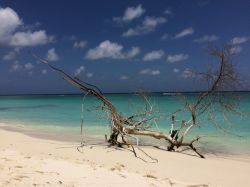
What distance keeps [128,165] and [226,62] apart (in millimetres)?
3750

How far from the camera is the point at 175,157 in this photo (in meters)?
6.87

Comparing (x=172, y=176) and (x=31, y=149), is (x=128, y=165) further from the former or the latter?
(x=31, y=149)

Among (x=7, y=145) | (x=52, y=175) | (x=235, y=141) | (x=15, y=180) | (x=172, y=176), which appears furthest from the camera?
(x=235, y=141)

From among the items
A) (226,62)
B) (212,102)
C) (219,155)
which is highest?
(226,62)

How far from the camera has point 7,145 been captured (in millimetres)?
7590

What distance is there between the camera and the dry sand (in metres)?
4.16

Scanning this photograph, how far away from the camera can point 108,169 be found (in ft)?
16.5

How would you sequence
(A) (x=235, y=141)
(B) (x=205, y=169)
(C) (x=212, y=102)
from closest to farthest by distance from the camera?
(B) (x=205, y=169) < (C) (x=212, y=102) < (A) (x=235, y=141)

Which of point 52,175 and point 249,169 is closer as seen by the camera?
point 52,175

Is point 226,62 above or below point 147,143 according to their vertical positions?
above

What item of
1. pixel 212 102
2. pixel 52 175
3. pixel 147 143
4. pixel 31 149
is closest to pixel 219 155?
pixel 212 102

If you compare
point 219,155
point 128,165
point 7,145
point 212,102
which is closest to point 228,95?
point 212,102

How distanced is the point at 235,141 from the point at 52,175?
723 cm

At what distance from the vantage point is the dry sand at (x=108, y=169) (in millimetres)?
4160
